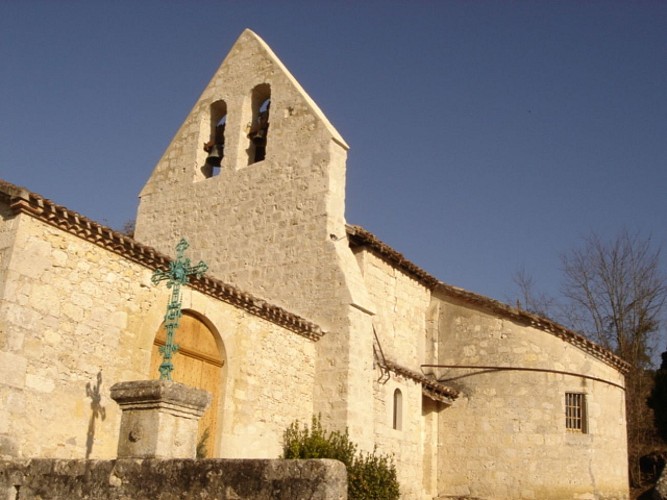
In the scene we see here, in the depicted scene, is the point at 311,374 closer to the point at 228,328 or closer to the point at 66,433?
the point at 228,328

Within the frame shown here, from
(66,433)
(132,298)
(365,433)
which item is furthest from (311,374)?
(66,433)

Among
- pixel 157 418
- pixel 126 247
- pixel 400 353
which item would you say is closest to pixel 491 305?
pixel 400 353

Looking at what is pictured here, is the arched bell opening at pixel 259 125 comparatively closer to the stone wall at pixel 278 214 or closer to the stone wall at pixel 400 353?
the stone wall at pixel 278 214

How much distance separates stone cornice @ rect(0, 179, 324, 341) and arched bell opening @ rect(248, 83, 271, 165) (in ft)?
15.5

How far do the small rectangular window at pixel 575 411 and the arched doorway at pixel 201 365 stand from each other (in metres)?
8.71

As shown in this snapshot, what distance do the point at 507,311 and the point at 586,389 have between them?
8.13 feet

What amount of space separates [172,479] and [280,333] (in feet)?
23.8

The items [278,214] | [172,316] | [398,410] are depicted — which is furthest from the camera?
[398,410]

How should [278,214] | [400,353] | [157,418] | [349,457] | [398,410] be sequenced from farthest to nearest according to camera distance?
[400,353] < [398,410] < [278,214] < [349,457] < [157,418]

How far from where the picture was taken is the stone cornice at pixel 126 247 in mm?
10633

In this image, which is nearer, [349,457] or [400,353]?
[349,457]

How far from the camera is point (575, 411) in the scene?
59.9ft

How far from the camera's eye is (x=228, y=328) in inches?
535

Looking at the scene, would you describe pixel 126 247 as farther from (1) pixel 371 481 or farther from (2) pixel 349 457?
(1) pixel 371 481
